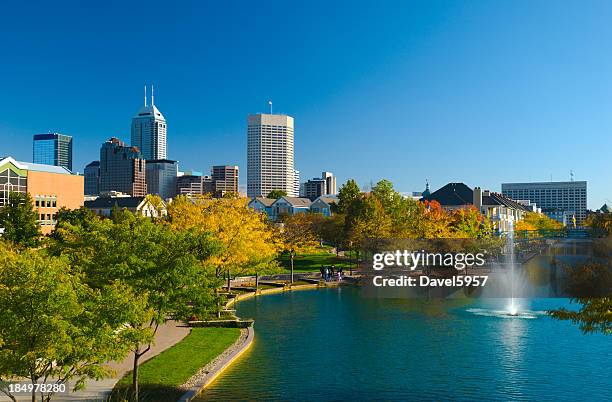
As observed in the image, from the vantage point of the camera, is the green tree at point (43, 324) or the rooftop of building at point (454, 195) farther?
the rooftop of building at point (454, 195)

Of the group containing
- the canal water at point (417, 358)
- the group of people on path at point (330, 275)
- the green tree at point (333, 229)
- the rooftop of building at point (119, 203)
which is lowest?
the canal water at point (417, 358)

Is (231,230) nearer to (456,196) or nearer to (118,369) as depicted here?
(118,369)

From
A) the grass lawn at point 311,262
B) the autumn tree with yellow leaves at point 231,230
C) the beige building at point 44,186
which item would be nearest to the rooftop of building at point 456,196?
the grass lawn at point 311,262

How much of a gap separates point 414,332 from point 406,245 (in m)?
30.6

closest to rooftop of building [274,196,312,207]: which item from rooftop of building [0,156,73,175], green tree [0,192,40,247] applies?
rooftop of building [0,156,73,175]

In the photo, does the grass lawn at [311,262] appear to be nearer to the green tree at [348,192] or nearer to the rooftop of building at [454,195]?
the green tree at [348,192]

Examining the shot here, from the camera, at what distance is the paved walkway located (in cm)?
2267

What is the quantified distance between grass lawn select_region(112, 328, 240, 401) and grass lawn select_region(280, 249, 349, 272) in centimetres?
4240

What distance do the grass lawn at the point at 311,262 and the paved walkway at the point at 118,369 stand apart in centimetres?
4138

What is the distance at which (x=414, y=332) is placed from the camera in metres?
36.6

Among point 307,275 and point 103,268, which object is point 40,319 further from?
point 307,275

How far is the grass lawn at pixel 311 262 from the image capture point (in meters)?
80.1

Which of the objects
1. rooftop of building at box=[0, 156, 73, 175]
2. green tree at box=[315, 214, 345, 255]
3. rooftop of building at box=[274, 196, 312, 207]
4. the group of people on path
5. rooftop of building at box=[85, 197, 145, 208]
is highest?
rooftop of building at box=[0, 156, 73, 175]

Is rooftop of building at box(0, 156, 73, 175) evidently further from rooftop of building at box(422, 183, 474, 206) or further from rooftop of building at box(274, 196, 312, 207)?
rooftop of building at box(422, 183, 474, 206)
